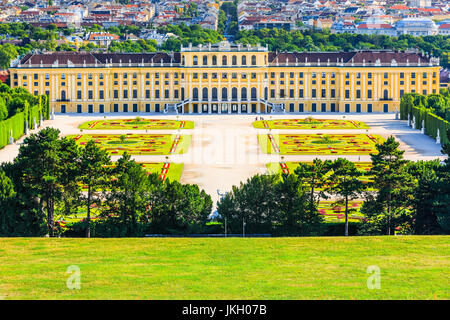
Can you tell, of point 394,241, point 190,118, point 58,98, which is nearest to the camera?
point 394,241

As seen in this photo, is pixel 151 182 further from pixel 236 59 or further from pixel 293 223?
pixel 236 59

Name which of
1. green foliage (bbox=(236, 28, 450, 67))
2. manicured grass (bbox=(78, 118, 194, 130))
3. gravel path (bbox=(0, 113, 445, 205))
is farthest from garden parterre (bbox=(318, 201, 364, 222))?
green foliage (bbox=(236, 28, 450, 67))

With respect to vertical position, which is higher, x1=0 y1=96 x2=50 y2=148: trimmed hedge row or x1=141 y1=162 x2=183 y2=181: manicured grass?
x1=0 y1=96 x2=50 y2=148: trimmed hedge row

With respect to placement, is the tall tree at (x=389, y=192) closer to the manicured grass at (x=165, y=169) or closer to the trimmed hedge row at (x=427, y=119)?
the manicured grass at (x=165, y=169)

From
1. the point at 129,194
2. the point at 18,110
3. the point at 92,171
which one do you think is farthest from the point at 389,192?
the point at 18,110

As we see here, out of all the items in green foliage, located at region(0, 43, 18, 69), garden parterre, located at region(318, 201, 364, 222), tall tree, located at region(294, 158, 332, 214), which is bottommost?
garden parterre, located at region(318, 201, 364, 222)

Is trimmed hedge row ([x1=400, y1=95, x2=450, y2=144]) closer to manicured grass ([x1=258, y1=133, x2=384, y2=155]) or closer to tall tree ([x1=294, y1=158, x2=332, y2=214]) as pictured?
manicured grass ([x1=258, y1=133, x2=384, y2=155])

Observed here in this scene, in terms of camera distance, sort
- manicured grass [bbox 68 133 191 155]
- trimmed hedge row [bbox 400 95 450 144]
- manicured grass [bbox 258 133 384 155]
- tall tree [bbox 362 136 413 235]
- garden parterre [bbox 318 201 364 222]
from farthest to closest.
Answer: trimmed hedge row [bbox 400 95 450 144] < manicured grass [bbox 68 133 191 155] < manicured grass [bbox 258 133 384 155] < garden parterre [bbox 318 201 364 222] < tall tree [bbox 362 136 413 235]
